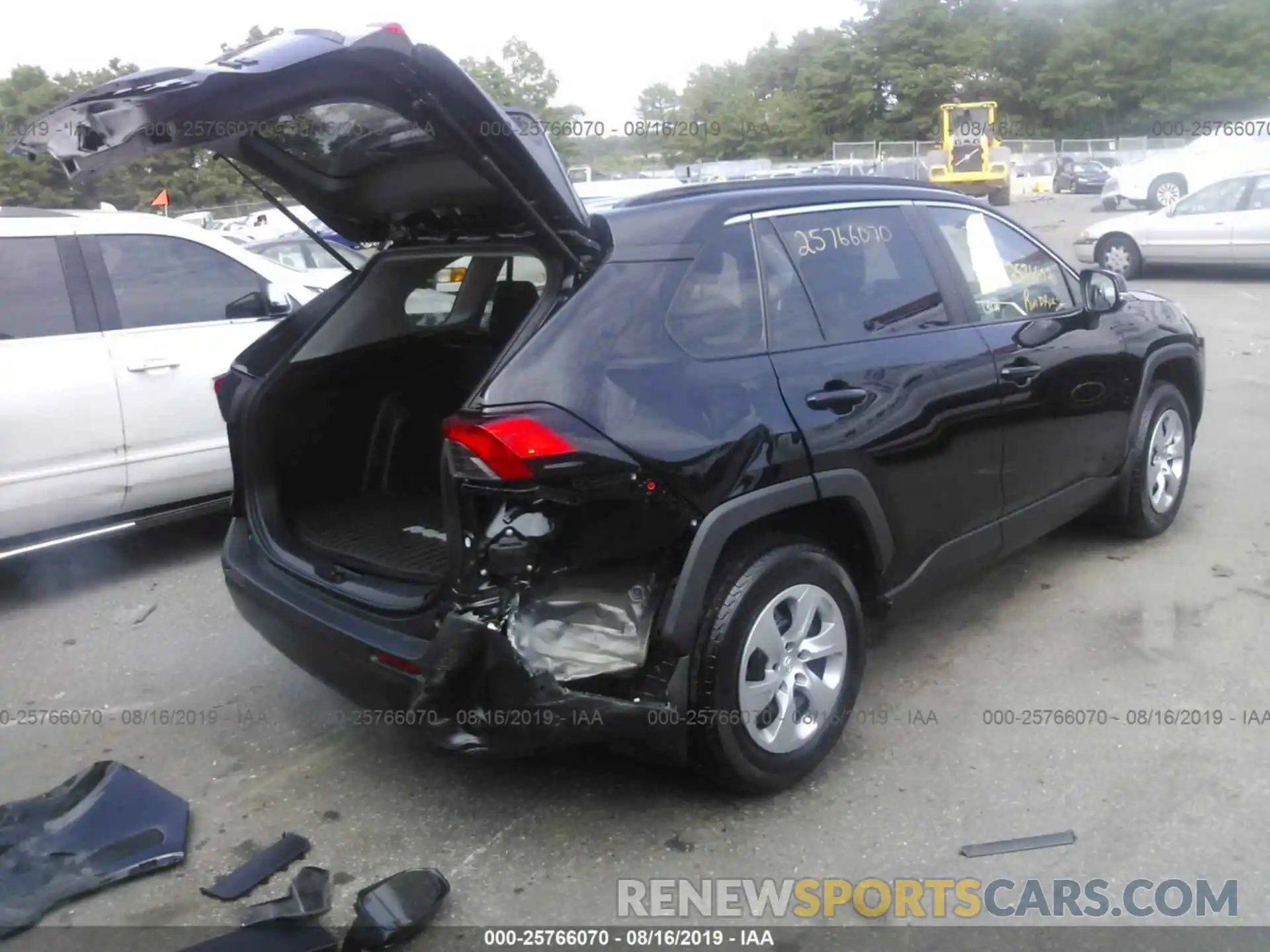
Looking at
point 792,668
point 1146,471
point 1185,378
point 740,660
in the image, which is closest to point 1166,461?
point 1146,471

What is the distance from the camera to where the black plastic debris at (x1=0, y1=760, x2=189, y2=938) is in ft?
9.98

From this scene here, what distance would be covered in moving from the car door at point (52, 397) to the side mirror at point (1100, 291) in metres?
4.45

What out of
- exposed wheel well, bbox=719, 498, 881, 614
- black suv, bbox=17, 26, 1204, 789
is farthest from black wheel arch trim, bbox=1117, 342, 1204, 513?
exposed wheel well, bbox=719, 498, 881, 614

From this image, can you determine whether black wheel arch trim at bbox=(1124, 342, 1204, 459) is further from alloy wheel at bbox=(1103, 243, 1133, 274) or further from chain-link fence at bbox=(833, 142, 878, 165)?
chain-link fence at bbox=(833, 142, 878, 165)

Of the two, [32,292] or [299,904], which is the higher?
[32,292]

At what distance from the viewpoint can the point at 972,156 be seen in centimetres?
3216

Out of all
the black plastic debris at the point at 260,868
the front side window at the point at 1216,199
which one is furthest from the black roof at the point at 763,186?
the front side window at the point at 1216,199

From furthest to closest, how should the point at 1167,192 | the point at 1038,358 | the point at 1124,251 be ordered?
the point at 1167,192
the point at 1124,251
the point at 1038,358

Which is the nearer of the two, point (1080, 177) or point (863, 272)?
point (863, 272)

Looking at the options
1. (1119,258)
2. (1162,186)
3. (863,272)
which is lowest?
(1119,258)

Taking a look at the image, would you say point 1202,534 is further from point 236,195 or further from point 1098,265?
point 236,195

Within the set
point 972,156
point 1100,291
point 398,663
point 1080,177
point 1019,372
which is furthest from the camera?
point 1080,177

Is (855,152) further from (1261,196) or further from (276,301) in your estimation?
(276,301)

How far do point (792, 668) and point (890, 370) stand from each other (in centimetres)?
104
